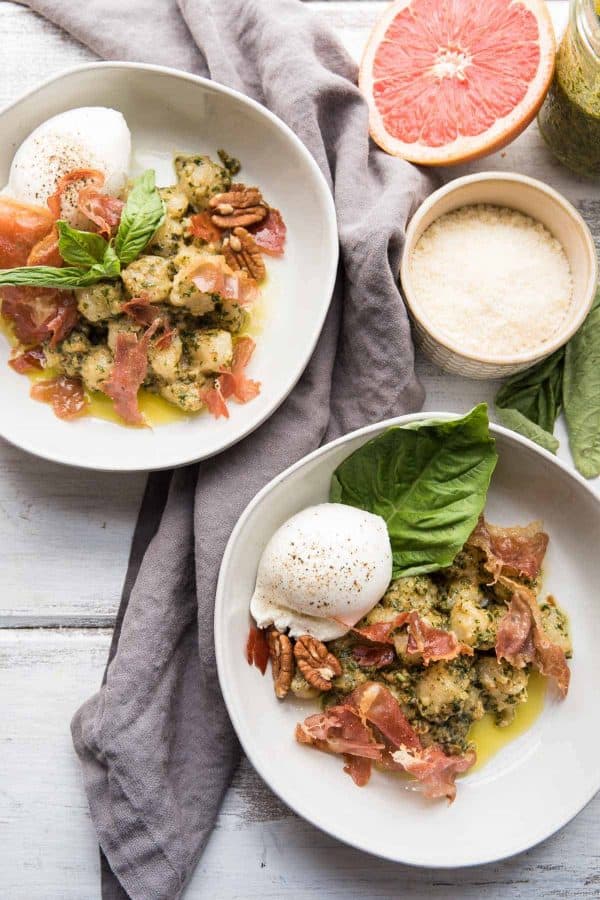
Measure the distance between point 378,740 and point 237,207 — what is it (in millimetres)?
1331

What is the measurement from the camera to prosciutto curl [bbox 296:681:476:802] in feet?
5.97

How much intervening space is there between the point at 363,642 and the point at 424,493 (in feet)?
1.23

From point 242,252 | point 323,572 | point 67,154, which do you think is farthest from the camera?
point 242,252

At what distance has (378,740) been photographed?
187 centimetres

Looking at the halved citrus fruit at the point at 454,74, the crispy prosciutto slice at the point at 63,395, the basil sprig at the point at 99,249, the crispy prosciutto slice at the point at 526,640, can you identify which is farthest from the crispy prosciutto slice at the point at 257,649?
the halved citrus fruit at the point at 454,74

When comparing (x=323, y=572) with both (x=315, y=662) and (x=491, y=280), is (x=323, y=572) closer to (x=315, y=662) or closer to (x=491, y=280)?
(x=315, y=662)

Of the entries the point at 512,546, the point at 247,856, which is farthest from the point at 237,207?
the point at 247,856

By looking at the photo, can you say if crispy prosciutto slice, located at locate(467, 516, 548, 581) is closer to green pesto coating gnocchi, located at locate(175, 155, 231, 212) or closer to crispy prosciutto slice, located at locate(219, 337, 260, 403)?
crispy prosciutto slice, located at locate(219, 337, 260, 403)

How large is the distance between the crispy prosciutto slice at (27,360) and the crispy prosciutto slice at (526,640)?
4.10 feet

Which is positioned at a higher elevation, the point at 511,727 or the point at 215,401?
the point at 215,401

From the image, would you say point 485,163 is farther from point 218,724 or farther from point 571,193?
point 218,724

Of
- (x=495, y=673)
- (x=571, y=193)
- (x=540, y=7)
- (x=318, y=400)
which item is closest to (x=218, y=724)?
(x=495, y=673)

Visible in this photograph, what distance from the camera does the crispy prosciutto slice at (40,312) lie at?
1.94m

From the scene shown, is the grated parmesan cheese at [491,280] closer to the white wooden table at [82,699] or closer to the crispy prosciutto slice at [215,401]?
the white wooden table at [82,699]
